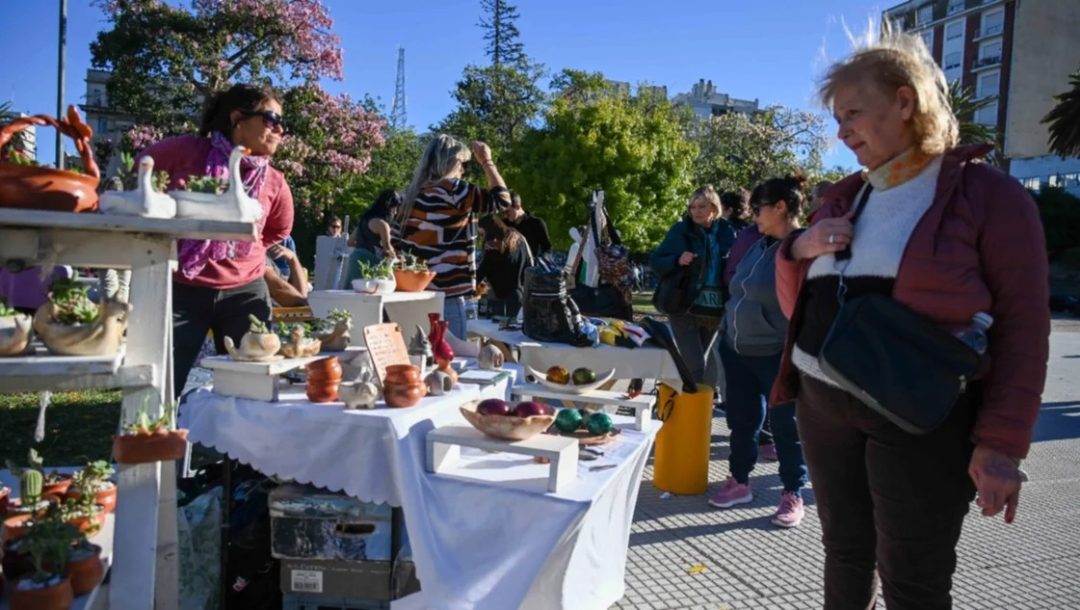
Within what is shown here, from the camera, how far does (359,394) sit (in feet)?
7.96

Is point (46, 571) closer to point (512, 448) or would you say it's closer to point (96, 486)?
point (96, 486)

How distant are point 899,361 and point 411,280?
235 cm

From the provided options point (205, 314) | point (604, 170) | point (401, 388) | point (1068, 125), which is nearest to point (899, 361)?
point (401, 388)

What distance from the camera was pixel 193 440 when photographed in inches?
101

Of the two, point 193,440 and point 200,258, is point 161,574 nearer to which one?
point 193,440

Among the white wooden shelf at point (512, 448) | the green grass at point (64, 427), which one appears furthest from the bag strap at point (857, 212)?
the green grass at point (64, 427)

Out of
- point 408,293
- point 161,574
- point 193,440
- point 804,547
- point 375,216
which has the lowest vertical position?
point 804,547

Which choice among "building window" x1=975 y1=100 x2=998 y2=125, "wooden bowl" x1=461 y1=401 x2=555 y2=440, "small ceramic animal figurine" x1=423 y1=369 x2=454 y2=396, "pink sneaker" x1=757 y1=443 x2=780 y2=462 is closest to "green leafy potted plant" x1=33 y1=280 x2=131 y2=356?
"wooden bowl" x1=461 y1=401 x2=555 y2=440

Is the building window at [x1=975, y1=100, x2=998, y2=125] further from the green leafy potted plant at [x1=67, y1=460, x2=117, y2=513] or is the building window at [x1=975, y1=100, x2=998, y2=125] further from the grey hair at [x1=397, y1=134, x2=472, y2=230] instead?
the green leafy potted plant at [x1=67, y1=460, x2=117, y2=513]

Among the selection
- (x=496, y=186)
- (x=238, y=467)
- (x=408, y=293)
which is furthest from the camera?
→ (x=496, y=186)

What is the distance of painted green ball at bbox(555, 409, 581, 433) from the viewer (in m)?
2.71

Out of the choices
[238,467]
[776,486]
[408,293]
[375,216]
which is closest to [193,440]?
[238,467]

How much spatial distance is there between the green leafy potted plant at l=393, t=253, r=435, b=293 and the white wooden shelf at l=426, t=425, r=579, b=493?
1.23m

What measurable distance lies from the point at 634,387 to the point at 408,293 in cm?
203
